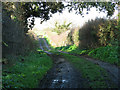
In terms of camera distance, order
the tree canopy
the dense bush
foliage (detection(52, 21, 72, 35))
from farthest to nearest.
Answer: foliage (detection(52, 21, 72, 35)), the dense bush, the tree canopy

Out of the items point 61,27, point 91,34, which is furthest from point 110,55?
point 61,27

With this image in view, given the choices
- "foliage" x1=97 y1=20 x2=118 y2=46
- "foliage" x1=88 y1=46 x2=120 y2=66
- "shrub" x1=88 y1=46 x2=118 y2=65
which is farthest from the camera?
"foliage" x1=97 y1=20 x2=118 y2=46

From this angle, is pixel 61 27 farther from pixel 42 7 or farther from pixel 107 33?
pixel 42 7

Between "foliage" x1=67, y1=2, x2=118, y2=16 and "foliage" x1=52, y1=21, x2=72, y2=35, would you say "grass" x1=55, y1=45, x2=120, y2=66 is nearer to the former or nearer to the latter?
"foliage" x1=67, y1=2, x2=118, y2=16

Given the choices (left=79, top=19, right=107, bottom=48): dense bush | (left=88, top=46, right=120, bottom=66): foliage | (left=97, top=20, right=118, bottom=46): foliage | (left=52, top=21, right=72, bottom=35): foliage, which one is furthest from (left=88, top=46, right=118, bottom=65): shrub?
(left=52, top=21, right=72, bottom=35): foliage

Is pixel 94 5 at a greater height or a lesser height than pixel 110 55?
greater

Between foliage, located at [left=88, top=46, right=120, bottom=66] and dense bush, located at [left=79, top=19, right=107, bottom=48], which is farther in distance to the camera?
dense bush, located at [left=79, top=19, right=107, bottom=48]

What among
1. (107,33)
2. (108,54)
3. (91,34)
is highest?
(107,33)

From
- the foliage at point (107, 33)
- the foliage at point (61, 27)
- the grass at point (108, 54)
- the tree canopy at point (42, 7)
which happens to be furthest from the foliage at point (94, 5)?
the foliage at point (61, 27)

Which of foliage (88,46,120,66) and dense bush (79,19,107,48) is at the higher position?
dense bush (79,19,107,48)

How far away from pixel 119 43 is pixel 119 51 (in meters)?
1.06

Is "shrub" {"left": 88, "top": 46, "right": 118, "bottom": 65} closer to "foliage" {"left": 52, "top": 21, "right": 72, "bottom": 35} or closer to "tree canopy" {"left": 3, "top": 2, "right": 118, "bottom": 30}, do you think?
"tree canopy" {"left": 3, "top": 2, "right": 118, "bottom": 30}

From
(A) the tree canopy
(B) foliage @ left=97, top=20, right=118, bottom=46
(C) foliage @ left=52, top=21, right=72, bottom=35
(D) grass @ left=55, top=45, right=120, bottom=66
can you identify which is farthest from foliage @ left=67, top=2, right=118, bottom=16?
(C) foliage @ left=52, top=21, right=72, bottom=35

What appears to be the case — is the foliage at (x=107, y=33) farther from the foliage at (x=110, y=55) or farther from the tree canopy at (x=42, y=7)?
the tree canopy at (x=42, y=7)
